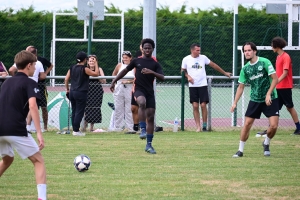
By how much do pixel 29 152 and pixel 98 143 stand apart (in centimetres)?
632

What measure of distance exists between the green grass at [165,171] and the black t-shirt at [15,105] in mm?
1114

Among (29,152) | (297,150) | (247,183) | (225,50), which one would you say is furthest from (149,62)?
(225,50)

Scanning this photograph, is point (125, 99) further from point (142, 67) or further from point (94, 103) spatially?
point (142, 67)

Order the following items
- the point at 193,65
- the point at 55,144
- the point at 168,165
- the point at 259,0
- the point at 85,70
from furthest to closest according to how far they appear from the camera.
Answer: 1. the point at 259,0
2. the point at 193,65
3. the point at 85,70
4. the point at 55,144
5. the point at 168,165

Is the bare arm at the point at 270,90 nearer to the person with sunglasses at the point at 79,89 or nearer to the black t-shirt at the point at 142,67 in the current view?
the black t-shirt at the point at 142,67

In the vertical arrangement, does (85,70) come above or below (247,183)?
above

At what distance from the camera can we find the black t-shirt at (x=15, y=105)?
23.5 ft

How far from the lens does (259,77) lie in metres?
11.1

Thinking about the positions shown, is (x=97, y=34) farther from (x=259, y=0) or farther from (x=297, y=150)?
(x=297, y=150)

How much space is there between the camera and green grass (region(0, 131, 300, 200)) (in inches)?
323

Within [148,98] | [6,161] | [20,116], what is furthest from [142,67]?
[20,116]

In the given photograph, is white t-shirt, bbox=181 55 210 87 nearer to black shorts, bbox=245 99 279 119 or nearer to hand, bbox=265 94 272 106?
black shorts, bbox=245 99 279 119

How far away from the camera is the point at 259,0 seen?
1766 centimetres

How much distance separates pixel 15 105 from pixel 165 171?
3.23 metres
